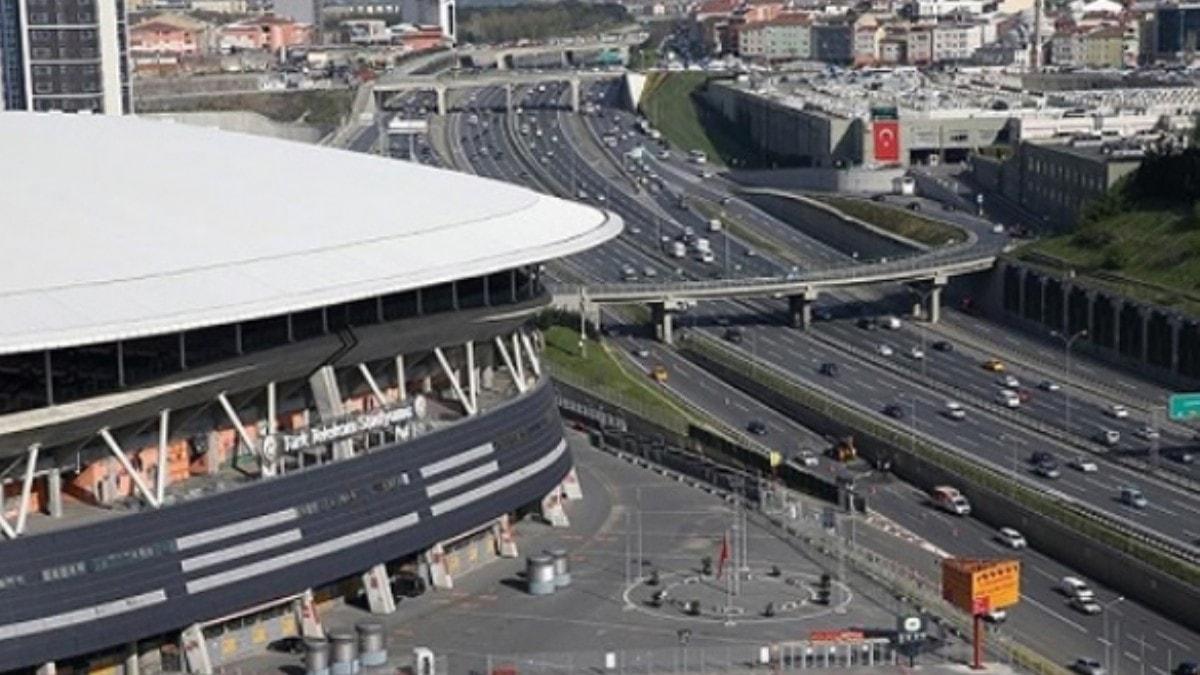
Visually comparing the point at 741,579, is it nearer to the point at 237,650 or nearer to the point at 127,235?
the point at 237,650

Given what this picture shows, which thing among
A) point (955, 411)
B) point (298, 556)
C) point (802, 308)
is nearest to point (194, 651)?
point (298, 556)

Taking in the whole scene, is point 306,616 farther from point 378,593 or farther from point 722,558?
point 722,558

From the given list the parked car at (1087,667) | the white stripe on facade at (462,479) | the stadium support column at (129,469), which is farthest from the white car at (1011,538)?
the stadium support column at (129,469)

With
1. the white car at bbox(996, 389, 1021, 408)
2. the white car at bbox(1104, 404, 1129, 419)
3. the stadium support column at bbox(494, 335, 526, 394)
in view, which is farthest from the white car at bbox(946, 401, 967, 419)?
the stadium support column at bbox(494, 335, 526, 394)

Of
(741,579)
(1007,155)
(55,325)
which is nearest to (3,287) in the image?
(55,325)

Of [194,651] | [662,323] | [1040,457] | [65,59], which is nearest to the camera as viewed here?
[194,651]

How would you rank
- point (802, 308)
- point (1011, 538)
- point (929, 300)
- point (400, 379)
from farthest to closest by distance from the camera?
point (929, 300) < point (802, 308) < point (1011, 538) < point (400, 379)
